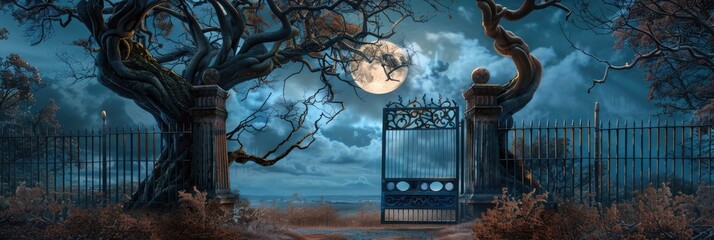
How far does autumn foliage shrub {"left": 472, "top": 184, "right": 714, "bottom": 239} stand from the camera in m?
8.49

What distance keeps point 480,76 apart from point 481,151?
154cm

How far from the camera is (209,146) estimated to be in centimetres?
1299

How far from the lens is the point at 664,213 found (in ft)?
27.7

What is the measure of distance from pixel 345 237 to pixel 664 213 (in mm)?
6442

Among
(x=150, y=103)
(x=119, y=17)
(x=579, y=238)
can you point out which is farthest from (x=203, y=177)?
(x=579, y=238)

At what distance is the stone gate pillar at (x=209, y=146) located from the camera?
12891mm

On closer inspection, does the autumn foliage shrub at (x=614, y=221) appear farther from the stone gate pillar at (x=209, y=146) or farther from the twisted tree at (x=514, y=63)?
the stone gate pillar at (x=209, y=146)

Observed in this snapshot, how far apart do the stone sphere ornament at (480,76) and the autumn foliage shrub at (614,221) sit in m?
3.23

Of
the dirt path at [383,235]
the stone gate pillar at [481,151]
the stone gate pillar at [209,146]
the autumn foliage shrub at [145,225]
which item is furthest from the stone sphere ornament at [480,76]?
the autumn foliage shrub at [145,225]

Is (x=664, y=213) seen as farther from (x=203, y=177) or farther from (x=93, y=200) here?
(x=93, y=200)

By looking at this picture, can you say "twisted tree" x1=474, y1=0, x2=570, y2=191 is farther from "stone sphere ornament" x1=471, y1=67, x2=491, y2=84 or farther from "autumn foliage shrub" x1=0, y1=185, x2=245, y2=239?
"autumn foliage shrub" x1=0, y1=185, x2=245, y2=239

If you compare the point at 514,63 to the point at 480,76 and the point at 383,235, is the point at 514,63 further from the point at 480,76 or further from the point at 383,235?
the point at 383,235

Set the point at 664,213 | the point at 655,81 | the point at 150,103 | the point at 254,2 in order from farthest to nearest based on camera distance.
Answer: the point at 655,81
the point at 254,2
the point at 150,103
the point at 664,213

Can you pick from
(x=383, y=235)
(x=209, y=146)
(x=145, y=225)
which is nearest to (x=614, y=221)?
(x=383, y=235)
